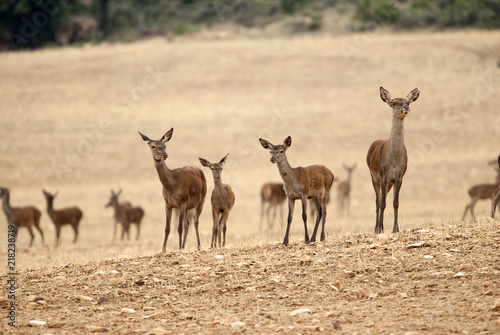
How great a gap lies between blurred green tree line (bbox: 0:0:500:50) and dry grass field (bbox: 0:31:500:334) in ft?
24.7

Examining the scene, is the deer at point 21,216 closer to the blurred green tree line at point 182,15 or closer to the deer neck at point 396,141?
the deer neck at point 396,141

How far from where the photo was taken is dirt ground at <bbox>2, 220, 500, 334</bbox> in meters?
7.50

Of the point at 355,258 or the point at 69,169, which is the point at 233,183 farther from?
the point at 355,258

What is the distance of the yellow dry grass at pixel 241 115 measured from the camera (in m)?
30.4

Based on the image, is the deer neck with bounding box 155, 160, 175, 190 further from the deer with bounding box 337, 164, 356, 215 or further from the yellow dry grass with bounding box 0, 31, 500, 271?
the deer with bounding box 337, 164, 356, 215

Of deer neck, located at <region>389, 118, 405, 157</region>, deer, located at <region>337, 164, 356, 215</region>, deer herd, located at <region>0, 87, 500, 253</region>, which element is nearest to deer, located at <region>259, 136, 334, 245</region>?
deer herd, located at <region>0, 87, 500, 253</region>

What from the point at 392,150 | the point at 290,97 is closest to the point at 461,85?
the point at 290,97

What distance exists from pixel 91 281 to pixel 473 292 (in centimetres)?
534

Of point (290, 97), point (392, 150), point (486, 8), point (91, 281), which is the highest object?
point (486, 8)

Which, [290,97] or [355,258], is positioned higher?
[290,97]

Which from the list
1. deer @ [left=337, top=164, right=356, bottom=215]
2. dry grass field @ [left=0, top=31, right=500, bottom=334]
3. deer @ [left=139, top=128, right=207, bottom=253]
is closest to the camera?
deer @ [left=139, top=128, right=207, bottom=253]

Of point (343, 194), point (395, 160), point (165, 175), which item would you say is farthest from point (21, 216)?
point (395, 160)

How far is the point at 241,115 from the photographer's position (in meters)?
39.5

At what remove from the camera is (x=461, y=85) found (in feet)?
137
